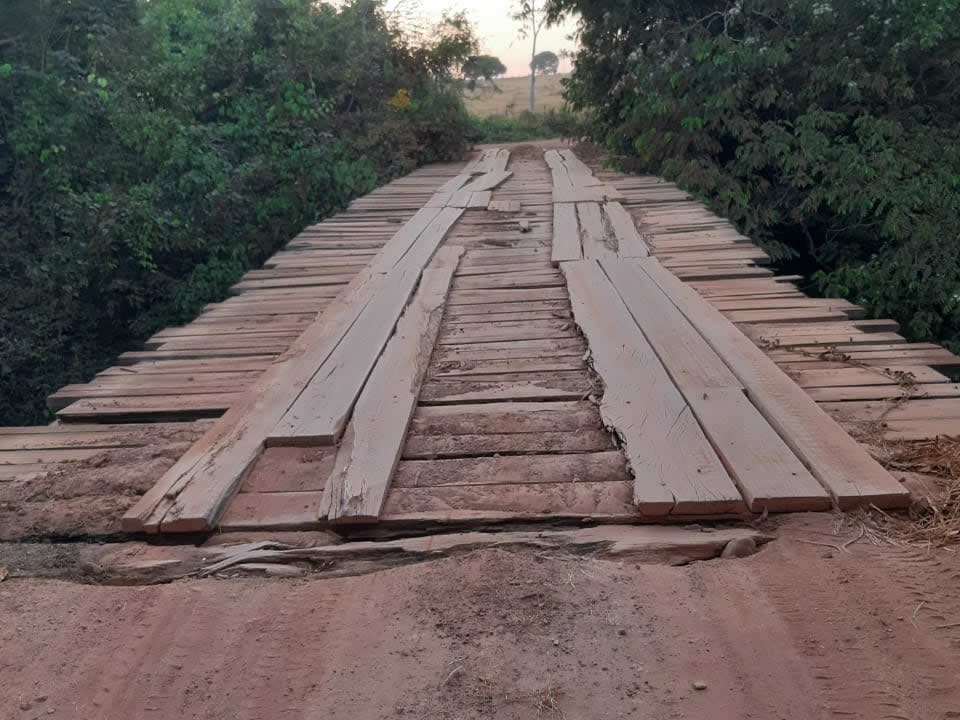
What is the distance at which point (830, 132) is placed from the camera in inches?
300

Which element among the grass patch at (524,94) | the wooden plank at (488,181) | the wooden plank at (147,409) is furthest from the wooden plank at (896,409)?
the grass patch at (524,94)

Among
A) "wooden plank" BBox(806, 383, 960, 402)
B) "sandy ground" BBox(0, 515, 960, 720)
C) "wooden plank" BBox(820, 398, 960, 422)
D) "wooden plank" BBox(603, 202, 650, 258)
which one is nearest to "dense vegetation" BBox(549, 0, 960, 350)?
"wooden plank" BBox(603, 202, 650, 258)

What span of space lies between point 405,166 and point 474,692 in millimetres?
9431

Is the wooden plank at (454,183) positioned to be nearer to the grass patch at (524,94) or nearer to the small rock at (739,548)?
the small rock at (739,548)

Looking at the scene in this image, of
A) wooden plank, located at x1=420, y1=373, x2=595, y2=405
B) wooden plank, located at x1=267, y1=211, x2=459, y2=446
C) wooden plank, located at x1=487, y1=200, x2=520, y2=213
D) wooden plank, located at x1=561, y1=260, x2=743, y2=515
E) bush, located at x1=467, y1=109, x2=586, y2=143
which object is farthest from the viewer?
bush, located at x1=467, y1=109, x2=586, y2=143

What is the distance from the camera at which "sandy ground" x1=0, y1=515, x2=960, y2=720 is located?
4.27 feet

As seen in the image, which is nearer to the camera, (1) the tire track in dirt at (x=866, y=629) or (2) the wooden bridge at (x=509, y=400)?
(1) the tire track in dirt at (x=866, y=629)

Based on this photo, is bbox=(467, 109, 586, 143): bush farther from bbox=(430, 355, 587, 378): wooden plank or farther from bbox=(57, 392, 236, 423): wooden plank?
bbox=(57, 392, 236, 423): wooden plank

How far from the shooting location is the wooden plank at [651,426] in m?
1.81

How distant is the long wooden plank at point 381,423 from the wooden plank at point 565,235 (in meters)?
1.06

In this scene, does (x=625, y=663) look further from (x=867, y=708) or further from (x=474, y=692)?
(x=867, y=708)

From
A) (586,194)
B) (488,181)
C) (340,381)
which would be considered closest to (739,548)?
(340,381)

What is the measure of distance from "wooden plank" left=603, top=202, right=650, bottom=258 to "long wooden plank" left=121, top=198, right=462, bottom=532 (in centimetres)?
161

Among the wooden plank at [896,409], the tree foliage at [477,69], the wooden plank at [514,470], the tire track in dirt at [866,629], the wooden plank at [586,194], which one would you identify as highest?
the tree foliage at [477,69]
